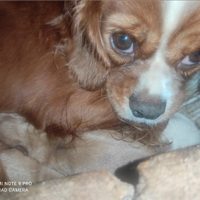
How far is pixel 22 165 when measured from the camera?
1.31 m

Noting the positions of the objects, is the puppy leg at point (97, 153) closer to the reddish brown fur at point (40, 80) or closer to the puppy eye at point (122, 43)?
the reddish brown fur at point (40, 80)

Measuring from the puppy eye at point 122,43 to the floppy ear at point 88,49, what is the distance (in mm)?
57

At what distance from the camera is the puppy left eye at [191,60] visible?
1.21 meters

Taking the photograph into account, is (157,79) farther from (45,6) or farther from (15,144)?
(15,144)

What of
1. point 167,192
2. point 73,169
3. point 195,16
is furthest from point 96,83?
point 167,192

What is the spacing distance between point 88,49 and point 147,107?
383mm

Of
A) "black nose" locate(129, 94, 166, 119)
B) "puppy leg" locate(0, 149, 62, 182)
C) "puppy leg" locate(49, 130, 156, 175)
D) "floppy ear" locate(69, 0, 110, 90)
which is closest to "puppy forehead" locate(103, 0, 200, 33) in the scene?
"floppy ear" locate(69, 0, 110, 90)

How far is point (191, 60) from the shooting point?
1.26 meters

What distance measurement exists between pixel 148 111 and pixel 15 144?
0.67 meters

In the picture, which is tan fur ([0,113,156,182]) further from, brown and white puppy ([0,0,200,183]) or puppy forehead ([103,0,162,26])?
puppy forehead ([103,0,162,26])

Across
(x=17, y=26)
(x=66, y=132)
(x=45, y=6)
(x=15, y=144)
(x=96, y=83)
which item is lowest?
(x=15, y=144)

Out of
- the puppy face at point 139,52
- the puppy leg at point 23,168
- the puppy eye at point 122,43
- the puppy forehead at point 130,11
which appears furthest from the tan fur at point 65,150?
the puppy forehead at point 130,11

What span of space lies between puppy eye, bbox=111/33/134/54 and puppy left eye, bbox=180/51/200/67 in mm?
236

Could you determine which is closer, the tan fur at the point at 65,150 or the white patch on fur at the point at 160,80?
the white patch on fur at the point at 160,80
